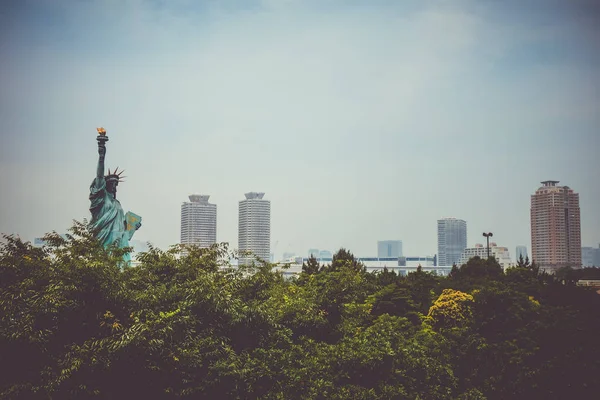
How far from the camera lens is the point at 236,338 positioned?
12.0 meters

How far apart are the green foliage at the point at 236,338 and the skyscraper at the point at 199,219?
415 feet

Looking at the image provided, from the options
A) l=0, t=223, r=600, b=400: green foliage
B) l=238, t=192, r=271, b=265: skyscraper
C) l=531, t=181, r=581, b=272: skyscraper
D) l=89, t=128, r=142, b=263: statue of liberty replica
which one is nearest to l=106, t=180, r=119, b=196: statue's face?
l=89, t=128, r=142, b=263: statue of liberty replica

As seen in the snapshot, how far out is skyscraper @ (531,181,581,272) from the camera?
110125 millimetres

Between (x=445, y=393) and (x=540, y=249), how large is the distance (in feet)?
365

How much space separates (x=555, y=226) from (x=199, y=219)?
237 ft

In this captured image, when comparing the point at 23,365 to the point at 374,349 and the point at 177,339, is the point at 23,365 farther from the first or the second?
the point at 374,349

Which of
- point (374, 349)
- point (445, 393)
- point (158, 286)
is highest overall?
point (158, 286)

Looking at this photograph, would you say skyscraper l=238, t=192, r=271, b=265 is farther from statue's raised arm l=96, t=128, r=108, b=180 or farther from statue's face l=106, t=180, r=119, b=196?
statue's raised arm l=96, t=128, r=108, b=180

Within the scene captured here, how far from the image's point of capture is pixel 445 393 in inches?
516

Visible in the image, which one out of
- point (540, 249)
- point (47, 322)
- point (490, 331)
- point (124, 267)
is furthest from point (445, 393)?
point (540, 249)

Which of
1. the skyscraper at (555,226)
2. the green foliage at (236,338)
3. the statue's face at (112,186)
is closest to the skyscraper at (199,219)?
the skyscraper at (555,226)

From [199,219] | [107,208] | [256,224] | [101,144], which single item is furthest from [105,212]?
[256,224]

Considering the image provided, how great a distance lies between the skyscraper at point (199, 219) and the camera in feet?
464

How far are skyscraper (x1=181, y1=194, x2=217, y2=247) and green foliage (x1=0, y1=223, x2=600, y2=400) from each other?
415ft
